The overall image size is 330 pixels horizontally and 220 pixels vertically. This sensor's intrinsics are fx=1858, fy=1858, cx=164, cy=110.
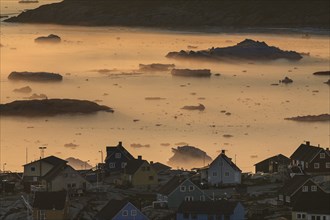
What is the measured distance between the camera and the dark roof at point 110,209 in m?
79.9

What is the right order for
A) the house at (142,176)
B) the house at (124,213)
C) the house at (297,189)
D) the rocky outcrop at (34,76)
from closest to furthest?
the house at (124,213)
the house at (297,189)
the house at (142,176)
the rocky outcrop at (34,76)

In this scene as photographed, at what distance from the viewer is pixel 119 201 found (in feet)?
267

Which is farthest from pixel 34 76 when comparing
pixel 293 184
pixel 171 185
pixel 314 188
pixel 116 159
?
pixel 314 188

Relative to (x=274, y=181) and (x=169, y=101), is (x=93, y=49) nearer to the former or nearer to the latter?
(x=169, y=101)

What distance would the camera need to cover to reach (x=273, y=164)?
100 m

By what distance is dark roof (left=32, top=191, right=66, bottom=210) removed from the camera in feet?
268

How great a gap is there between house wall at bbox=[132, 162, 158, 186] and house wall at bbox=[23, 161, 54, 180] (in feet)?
14.2

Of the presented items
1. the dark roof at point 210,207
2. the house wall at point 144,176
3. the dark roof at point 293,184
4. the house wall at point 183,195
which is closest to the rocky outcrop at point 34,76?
the house wall at point 144,176

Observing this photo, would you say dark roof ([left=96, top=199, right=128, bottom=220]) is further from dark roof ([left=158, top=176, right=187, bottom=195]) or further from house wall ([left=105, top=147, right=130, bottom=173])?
house wall ([left=105, top=147, right=130, bottom=173])

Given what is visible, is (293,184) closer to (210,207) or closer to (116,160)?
(210,207)

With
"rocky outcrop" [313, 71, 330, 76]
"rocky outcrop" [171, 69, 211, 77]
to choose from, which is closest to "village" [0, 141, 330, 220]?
"rocky outcrop" [171, 69, 211, 77]

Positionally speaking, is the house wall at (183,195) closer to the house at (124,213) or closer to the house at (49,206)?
the house at (49,206)

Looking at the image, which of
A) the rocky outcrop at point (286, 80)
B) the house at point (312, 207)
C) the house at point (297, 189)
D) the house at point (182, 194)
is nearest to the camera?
the house at point (312, 207)

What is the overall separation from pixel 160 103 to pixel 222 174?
4372 cm
